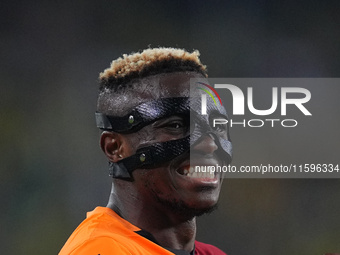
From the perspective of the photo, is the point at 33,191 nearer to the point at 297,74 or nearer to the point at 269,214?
the point at 269,214

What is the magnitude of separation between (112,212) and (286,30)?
11.8ft

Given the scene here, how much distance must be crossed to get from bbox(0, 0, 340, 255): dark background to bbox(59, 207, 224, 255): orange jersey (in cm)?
272

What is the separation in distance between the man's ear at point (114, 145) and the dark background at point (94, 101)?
8.65 feet

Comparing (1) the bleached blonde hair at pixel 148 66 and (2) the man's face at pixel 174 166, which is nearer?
(2) the man's face at pixel 174 166

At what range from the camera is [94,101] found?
5.20 m

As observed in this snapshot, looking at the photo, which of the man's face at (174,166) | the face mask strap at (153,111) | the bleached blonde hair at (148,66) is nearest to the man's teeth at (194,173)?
the man's face at (174,166)

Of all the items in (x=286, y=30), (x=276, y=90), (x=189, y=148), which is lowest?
(x=189, y=148)

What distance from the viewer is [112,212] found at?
2.29 metres

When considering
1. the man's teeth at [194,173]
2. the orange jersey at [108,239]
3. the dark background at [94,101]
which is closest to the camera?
the orange jersey at [108,239]

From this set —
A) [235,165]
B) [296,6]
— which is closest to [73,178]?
[235,165]

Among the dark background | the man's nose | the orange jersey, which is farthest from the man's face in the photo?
the dark background

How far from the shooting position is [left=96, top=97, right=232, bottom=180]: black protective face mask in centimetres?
220

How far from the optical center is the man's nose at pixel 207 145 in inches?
87.8

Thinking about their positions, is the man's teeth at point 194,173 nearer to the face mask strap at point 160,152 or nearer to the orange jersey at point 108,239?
the face mask strap at point 160,152
